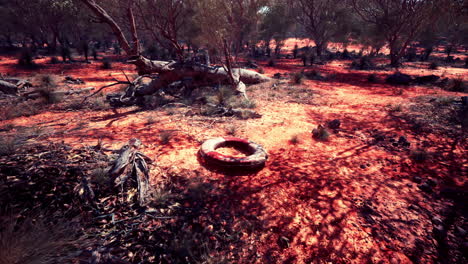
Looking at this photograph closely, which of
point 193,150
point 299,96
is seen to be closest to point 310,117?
point 299,96

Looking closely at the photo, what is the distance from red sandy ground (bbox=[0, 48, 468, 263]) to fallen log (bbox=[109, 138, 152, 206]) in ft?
2.25

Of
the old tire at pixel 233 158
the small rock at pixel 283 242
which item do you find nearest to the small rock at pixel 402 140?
the old tire at pixel 233 158

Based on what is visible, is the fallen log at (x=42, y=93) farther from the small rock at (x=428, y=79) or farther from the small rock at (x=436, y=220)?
the small rock at (x=428, y=79)

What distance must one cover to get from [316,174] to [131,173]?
370 centimetres

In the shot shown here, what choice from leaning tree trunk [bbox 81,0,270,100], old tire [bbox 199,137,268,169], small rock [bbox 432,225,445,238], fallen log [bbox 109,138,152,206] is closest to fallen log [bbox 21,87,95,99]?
leaning tree trunk [bbox 81,0,270,100]

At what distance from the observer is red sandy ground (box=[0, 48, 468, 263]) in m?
2.81

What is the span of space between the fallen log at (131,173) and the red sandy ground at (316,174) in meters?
0.69

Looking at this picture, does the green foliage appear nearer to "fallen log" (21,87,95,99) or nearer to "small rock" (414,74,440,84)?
"fallen log" (21,87,95,99)

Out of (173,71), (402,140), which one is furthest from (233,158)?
(173,71)

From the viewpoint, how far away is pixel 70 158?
3482mm

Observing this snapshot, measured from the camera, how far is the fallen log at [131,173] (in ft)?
10.6

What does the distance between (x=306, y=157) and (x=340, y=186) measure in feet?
3.98

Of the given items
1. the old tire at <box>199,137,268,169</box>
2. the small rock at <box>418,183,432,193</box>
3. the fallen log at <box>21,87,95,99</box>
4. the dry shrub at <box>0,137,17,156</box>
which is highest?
the fallen log at <box>21,87,95,99</box>

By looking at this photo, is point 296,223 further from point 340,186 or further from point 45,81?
point 45,81
